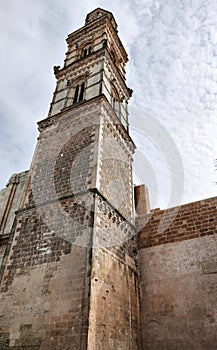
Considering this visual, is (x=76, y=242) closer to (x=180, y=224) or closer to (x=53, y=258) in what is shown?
(x=53, y=258)

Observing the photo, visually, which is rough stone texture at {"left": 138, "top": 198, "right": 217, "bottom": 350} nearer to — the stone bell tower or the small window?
the stone bell tower

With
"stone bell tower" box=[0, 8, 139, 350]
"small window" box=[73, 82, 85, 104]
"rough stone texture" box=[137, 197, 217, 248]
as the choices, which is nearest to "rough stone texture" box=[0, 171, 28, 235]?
"stone bell tower" box=[0, 8, 139, 350]

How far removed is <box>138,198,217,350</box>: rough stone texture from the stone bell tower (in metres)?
0.50

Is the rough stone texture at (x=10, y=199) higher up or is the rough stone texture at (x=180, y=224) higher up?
the rough stone texture at (x=10, y=199)

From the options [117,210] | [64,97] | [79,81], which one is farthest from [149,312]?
[79,81]

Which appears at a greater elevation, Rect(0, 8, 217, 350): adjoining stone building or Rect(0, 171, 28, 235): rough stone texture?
Rect(0, 171, 28, 235): rough stone texture

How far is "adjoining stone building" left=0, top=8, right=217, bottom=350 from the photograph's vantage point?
589 cm

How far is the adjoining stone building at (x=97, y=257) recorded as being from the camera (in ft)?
19.3

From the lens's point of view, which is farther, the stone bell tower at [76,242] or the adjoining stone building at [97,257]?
the adjoining stone building at [97,257]

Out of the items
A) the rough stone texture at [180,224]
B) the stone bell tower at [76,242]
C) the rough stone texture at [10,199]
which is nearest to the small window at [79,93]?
the stone bell tower at [76,242]

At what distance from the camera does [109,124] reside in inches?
416

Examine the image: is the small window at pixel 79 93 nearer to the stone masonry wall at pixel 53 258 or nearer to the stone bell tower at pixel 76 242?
the stone bell tower at pixel 76 242

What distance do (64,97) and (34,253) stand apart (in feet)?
25.4

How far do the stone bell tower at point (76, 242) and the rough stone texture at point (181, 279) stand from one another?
0.50 meters
